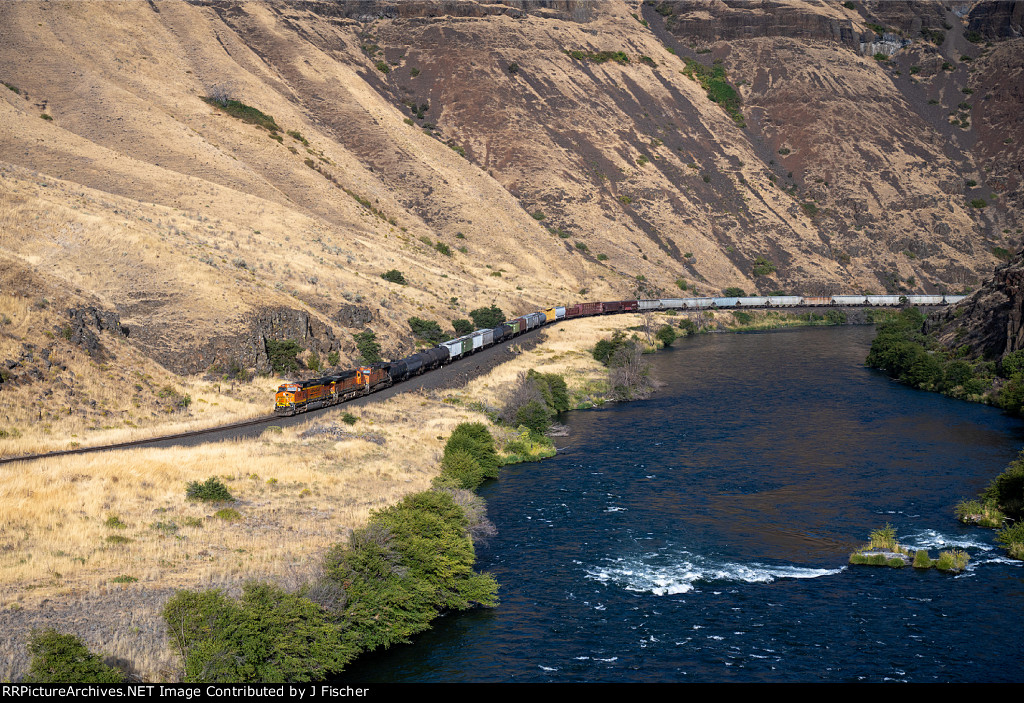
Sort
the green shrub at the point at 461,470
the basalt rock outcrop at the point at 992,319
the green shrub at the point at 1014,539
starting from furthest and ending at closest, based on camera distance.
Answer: the basalt rock outcrop at the point at 992,319 → the green shrub at the point at 461,470 → the green shrub at the point at 1014,539

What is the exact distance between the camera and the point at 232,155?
12219 cm

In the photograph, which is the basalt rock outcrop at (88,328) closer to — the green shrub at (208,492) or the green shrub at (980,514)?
the green shrub at (208,492)

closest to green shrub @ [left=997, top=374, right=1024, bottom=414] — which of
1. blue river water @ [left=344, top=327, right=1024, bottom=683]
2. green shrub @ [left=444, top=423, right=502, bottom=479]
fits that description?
blue river water @ [left=344, top=327, right=1024, bottom=683]

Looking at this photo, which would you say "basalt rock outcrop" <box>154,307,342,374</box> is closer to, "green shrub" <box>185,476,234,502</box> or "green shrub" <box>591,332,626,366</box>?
"green shrub" <box>185,476,234,502</box>

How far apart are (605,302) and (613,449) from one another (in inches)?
2717

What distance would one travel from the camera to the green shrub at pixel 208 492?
38.7 m

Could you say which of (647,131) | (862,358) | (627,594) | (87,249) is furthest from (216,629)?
(647,131)

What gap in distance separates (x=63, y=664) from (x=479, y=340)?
64835 millimetres

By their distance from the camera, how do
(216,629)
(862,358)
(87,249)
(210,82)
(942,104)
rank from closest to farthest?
(216,629)
(87,249)
(862,358)
(210,82)
(942,104)

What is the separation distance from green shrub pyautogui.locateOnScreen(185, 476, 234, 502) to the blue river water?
11690mm

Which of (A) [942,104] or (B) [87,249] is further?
(A) [942,104]

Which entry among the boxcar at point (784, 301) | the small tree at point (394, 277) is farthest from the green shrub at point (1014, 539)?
the boxcar at point (784, 301)

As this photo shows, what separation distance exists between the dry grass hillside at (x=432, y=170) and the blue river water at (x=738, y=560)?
25316mm

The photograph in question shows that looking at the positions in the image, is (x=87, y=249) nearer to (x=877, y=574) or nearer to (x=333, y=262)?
(x=333, y=262)
